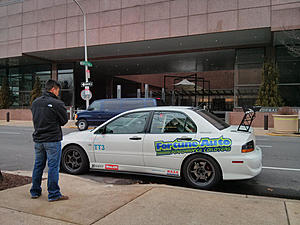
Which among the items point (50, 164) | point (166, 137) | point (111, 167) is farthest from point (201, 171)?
point (50, 164)

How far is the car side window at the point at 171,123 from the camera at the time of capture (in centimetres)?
524

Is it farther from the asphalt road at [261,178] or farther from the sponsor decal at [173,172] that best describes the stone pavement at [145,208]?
the asphalt road at [261,178]

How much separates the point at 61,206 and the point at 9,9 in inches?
1158

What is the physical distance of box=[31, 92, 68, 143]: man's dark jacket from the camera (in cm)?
405

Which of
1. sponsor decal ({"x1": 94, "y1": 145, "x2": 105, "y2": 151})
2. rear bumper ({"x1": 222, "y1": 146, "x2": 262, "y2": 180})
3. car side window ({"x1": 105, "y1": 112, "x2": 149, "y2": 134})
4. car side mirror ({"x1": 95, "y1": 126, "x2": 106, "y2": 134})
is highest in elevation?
car side window ({"x1": 105, "y1": 112, "x2": 149, "y2": 134})

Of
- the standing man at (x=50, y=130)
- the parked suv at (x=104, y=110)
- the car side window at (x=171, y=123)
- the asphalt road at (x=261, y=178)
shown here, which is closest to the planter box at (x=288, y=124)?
the asphalt road at (x=261, y=178)

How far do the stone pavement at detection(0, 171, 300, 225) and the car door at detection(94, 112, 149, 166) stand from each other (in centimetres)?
87

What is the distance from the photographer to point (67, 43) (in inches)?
948

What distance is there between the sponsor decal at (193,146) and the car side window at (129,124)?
56 cm

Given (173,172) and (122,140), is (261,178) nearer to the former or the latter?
(173,172)

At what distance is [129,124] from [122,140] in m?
0.38

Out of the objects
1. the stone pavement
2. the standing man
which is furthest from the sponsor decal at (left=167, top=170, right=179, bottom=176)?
the standing man

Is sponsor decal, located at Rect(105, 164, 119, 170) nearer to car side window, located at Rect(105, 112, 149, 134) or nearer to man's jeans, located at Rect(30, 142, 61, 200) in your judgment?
car side window, located at Rect(105, 112, 149, 134)

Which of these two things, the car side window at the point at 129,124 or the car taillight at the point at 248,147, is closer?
the car taillight at the point at 248,147
